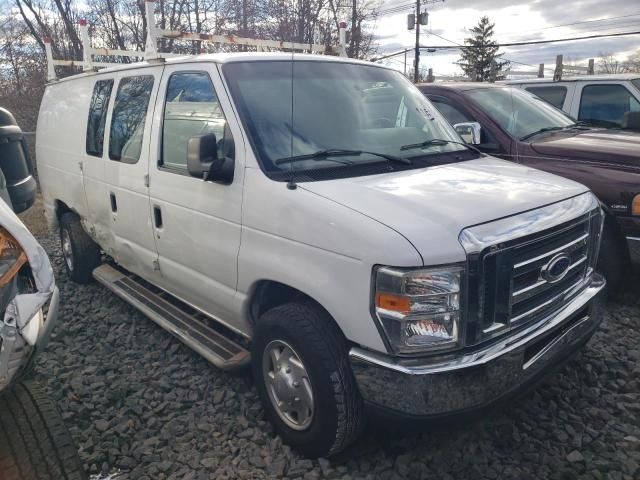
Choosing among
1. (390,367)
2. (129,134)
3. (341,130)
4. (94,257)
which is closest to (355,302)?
(390,367)

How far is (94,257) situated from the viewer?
5484 mm

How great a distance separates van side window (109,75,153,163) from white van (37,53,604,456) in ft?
0.06

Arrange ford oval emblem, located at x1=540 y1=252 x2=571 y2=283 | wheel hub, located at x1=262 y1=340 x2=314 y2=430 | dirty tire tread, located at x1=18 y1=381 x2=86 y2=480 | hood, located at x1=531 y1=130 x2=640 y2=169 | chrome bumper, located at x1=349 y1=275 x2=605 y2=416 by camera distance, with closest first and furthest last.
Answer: dirty tire tread, located at x1=18 y1=381 x2=86 y2=480, chrome bumper, located at x1=349 y1=275 x2=605 y2=416, ford oval emblem, located at x1=540 y1=252 x2=571 y2=283, wheel hub, located at x1=262 y1=340 x2=314 y2=430, hood, located at x1=531 y1=130 x2=640 y2=169

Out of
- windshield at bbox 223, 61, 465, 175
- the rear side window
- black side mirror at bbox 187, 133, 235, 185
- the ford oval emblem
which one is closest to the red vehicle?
windshield at bbox 223, 61, 465, 175

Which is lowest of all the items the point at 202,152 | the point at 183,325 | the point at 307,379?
the point at 183,325

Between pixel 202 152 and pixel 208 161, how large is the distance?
6 cm

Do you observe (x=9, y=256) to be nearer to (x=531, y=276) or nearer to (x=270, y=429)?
(x=270, y=429)

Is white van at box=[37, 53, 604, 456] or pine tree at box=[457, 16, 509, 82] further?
pine tree at box=[457, 16, 509, 82]

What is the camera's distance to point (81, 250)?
538 centimetres

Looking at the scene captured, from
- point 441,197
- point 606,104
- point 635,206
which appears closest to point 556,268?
point 441,197

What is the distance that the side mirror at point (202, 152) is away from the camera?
291 cm

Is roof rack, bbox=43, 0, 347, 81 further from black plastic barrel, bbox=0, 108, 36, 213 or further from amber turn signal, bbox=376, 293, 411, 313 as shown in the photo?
amber turn signal, bbox=376, 293, 411, 313

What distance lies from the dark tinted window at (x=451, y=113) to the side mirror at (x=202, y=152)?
3126mm

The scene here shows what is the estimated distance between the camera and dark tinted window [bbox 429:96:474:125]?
534 cm
